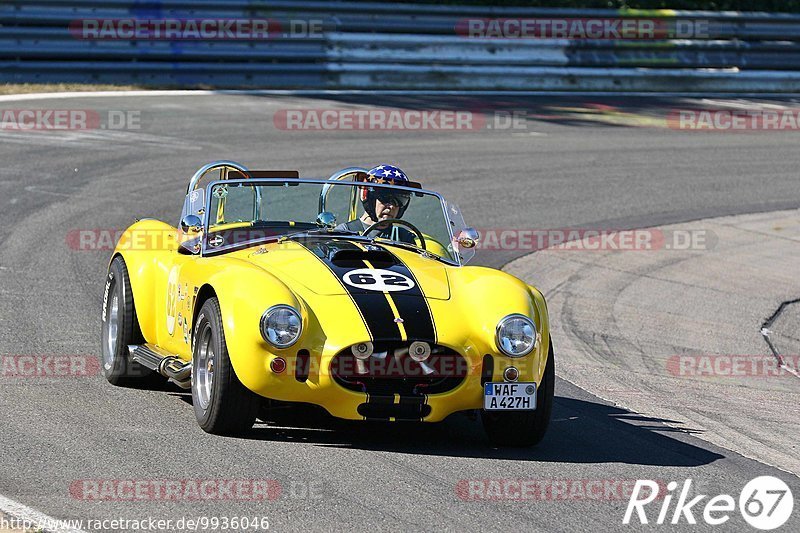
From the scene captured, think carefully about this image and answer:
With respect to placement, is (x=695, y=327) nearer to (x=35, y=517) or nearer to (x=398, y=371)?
(x=398, y=371)

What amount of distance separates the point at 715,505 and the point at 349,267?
7.62ft

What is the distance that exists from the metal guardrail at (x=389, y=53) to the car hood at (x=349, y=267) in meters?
13.5

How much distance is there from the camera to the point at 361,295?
268 inches

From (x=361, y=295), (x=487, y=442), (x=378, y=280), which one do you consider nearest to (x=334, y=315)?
(x=361, y=295)

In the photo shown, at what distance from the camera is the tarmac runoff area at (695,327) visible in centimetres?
818

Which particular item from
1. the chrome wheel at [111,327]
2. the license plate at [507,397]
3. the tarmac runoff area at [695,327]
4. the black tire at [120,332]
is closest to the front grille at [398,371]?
the license plate at [507,397]

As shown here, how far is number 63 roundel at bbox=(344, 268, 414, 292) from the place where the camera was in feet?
22.7

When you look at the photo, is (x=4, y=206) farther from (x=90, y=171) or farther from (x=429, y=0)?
(x=429, y=0)

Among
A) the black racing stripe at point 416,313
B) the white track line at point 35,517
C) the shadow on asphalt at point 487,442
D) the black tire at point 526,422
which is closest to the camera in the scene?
the white track line at point 35,517

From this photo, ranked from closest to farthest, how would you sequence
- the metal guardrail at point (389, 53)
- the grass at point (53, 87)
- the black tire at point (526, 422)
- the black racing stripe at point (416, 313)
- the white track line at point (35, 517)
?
the white track line at point (35, 517)
the black racing stripe at point (416, 313)
the black tire at point (526, 422)
the grass at point (53, 87)
the metal guardrail at point (389, 53)

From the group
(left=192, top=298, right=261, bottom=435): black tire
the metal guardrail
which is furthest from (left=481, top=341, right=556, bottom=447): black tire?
the metal guardrail

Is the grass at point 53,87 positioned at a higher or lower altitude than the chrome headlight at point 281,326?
higher

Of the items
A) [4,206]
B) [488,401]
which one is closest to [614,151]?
[4,206]

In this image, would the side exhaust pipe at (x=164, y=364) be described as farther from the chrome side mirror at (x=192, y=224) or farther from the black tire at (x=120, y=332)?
the chrome side mirror at (x=192, y=224)
